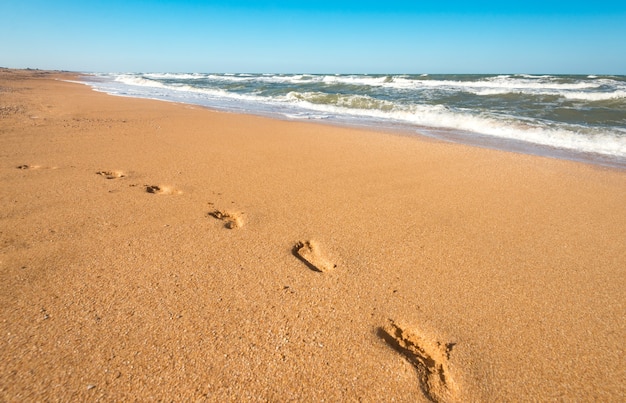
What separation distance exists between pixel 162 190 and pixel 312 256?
159 cm

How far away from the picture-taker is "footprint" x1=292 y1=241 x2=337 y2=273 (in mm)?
1895

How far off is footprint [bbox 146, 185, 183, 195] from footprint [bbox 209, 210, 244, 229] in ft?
1.84

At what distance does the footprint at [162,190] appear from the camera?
2802 millimetres

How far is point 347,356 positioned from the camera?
130cm

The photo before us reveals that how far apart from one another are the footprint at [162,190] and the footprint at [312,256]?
4.33ft

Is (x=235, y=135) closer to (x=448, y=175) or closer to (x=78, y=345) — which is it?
(x=448, y=175)

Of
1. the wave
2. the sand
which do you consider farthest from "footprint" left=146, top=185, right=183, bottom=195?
the wave

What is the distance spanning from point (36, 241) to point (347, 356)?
1.85 metres

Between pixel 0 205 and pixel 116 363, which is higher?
pixel 0 205

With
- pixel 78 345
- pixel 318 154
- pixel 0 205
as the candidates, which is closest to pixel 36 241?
pixel 0 205

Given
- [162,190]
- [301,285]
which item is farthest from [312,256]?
[162,190]

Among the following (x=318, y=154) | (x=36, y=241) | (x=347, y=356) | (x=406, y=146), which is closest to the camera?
(x=347, y=356)

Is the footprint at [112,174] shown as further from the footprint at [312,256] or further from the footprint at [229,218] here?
the footprint at [312,256]

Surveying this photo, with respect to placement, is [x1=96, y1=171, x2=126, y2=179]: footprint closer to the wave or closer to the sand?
the sand
